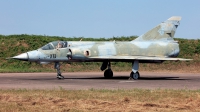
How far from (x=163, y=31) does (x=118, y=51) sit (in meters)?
3.93

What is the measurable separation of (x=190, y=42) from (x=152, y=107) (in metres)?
44.3

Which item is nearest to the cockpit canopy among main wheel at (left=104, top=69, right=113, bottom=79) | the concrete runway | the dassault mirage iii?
the dassault mirage iii

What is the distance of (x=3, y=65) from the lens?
45438mm

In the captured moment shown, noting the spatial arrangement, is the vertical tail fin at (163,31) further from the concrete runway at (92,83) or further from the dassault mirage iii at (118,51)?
the concrete runway at (92,83)

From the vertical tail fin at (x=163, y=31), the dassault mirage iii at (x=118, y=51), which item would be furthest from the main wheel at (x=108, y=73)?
the vertical tail fin at (x=163, y=31)

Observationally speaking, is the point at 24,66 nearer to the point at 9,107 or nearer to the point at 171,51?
the point at 171,51

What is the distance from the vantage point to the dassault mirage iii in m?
25.9

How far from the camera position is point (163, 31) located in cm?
2973

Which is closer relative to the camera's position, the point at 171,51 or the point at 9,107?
the point at 9,107

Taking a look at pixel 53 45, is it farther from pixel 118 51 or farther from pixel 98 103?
pixel 98 103

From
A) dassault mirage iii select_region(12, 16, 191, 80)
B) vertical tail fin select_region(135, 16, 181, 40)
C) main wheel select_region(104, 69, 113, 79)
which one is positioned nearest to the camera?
dassault mirage iii select_region(12, 16, 191, 80)

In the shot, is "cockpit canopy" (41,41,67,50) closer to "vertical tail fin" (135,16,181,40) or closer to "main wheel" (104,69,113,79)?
"main wheel" (104,69,113,79)

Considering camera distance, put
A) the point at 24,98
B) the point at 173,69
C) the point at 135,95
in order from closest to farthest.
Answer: the point at 24,98
the point at 135,95
the point at 173,69

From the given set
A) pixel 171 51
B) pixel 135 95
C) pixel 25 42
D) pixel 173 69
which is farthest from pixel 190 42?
pixel 135 95
